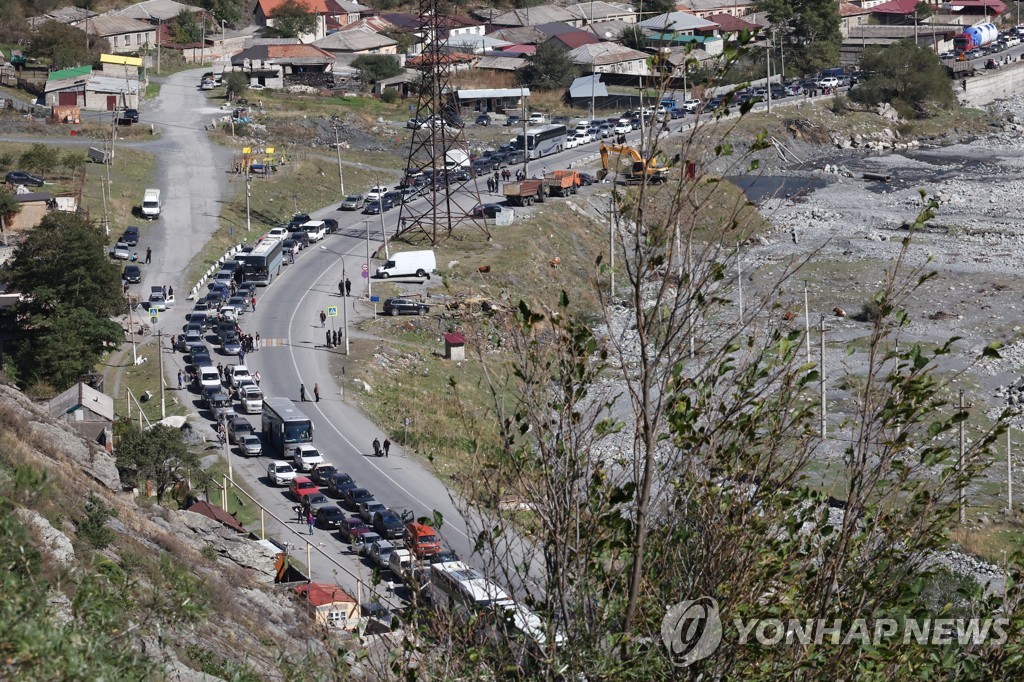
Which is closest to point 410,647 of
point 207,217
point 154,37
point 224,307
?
point 224,307

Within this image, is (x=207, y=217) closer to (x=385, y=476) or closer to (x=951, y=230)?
Answer: (x=385, y=476)

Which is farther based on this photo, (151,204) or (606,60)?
(606,60)

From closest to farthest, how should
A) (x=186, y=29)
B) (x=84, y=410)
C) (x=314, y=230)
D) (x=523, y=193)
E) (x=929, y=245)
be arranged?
(x=84, y=410) < (x=314, y=230) < (x=523, y=193) < (x=929, y=245) < (x=186, y=29)

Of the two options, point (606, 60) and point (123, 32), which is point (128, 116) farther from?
point (606, 60)

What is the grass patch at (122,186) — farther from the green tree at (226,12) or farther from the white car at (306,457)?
the green tree at (226,12)

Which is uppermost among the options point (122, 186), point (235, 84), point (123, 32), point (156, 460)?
point (123, 32)

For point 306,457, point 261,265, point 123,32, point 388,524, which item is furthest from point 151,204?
point 123,32
